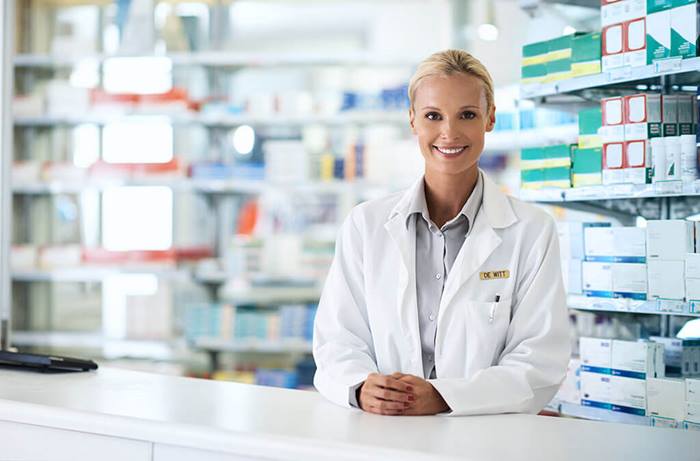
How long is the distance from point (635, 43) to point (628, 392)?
1146 mm

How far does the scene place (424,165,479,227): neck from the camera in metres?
2.36

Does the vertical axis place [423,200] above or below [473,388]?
above

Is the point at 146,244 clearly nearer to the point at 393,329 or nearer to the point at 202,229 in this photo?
the point at 202,229

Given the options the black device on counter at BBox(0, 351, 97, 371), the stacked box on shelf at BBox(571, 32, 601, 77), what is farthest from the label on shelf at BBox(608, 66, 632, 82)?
the black device on counter at BBox(0, 351, 97, 371)

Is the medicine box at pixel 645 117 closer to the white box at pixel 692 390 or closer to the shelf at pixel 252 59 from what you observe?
the white box at pixel 692 390

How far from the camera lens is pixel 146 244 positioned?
682 cm

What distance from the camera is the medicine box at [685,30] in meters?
2.81

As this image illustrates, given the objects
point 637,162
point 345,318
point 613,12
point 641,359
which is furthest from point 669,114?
point 345,318

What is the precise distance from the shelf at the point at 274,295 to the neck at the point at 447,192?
12.8ft

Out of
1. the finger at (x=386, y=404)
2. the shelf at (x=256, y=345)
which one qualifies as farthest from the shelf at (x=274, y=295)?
the finger at (x=386, y=404)

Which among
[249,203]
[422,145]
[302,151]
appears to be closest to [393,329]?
[422,145]

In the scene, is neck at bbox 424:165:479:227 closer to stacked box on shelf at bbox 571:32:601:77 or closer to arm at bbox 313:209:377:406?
arm at bbox 313:209:377:406

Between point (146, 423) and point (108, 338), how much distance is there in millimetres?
4828

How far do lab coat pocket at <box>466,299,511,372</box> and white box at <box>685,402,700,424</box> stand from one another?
93 centimetres
